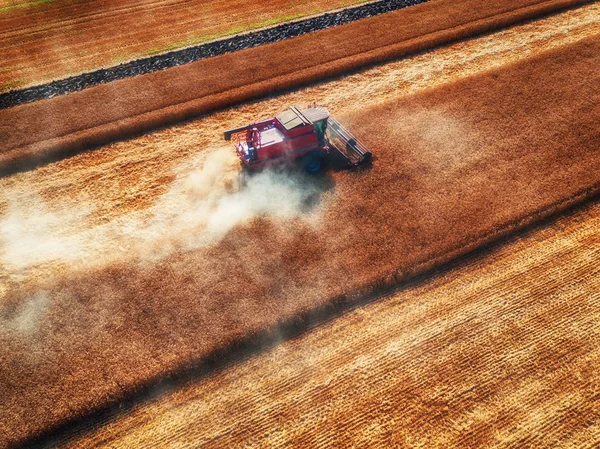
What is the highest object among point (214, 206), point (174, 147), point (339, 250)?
point (174, 147)

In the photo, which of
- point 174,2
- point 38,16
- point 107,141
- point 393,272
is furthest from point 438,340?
point 38,16

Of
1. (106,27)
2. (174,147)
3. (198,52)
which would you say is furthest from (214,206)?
(106,27)

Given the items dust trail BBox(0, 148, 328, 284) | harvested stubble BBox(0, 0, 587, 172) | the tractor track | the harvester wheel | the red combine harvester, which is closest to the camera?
dust trail BBox(0, 148, 328, 284)

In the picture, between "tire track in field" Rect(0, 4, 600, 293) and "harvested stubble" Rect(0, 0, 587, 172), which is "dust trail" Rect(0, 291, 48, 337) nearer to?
"tire track in field" Rect(0, 4, 600, 293)

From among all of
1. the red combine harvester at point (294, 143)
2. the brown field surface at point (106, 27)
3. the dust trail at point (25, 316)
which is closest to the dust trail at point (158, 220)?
the red combine harvester at point (294, 143)

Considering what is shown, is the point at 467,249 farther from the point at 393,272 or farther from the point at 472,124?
the point at 472,124

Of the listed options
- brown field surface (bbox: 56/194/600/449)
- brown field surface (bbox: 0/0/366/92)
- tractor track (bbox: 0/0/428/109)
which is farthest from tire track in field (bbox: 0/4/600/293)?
brown field surface (bbox: 0/0/366/92)

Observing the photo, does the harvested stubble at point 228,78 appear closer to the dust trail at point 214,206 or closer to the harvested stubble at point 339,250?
the dust trail at point 214,206

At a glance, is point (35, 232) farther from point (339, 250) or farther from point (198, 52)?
point (198, 52)
